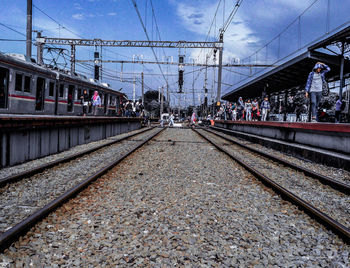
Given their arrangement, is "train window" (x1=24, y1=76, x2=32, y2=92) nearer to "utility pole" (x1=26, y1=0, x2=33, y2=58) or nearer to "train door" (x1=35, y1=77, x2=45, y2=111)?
"train door" (x1=35, y1=77, x2=45, y2=111)

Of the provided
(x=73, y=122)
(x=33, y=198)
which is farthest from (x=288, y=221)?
(x=73, y=122)

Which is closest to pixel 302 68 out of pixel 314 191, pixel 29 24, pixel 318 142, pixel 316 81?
pixel 316 81

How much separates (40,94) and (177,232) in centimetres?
1288

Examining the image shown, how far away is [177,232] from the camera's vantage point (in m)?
3.01

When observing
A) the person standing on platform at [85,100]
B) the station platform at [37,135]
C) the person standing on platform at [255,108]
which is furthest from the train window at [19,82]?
the person standing on platform at [255,108]

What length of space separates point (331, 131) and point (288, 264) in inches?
249

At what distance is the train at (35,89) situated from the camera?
11.0 metres

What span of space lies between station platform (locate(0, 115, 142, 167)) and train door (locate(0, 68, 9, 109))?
3.09 m

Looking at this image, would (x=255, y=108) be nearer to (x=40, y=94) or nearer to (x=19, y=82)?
(x=40, y=94)

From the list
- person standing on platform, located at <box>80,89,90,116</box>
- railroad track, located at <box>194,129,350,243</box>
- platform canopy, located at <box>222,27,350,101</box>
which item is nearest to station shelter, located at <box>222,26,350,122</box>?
platform canopy, located at <box>222,27,350,101</box>

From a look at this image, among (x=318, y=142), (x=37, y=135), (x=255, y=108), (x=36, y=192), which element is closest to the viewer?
(x=36, y=192)

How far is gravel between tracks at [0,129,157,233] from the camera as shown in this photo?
3441 millimetres

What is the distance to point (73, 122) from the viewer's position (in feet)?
32.5

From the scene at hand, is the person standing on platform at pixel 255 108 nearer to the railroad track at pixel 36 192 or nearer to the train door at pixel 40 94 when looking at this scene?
the train door at pixel 40 94
